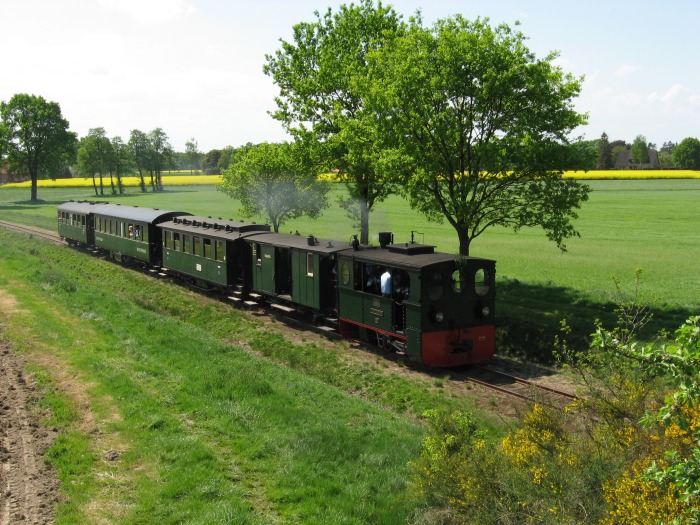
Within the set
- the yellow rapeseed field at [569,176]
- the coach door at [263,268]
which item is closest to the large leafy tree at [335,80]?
the coach door at [263,268]

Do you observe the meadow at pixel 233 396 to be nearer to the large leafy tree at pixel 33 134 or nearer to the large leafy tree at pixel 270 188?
the large leafy tree at pixel 270 188

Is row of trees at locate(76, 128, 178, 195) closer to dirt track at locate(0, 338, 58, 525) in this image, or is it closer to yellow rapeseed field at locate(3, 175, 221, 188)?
yellow rapeseed field at locate(3, 175, 221, 188)

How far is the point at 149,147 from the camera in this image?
115 m

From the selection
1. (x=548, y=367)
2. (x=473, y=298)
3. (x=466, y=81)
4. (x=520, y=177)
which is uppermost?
(x=466, y=81)

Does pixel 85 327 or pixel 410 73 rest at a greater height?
pixel 410 73

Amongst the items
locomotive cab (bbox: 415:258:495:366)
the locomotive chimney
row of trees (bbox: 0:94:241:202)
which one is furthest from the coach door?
row of trees (bbox: 0:94:241:202)

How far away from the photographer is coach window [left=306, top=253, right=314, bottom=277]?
21641mm

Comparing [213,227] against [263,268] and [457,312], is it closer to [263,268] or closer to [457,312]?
[263,268]

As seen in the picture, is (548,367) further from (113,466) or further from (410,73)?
(113,466)

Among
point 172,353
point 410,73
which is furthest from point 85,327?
point 410,73

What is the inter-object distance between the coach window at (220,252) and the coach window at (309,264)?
5686mm

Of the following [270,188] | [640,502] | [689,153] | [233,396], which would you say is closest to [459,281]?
[233,396]

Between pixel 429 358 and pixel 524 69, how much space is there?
10.5 meters

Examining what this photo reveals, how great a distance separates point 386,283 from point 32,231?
45.4m
